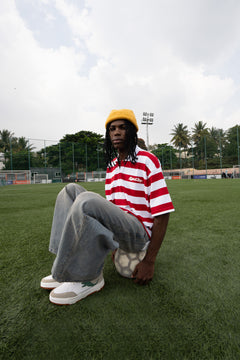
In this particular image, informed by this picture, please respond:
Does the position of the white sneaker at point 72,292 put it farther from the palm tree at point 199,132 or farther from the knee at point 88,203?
the palm tree at point 199,132

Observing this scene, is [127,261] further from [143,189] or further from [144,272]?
[143,189]

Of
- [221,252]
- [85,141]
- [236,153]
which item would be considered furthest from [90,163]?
[221,252]

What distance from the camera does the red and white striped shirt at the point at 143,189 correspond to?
1266mm

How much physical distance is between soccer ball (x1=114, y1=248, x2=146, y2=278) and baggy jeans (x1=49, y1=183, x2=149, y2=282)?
0.23 meters

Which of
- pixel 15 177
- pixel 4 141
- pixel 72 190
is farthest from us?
pixel 4 141

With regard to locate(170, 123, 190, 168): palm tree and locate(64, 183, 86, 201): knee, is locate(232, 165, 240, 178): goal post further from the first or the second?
locate(64, 183, 86, 201): knee

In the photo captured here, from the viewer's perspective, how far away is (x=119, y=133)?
4.81 feet

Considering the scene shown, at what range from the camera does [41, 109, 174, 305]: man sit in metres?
1.06

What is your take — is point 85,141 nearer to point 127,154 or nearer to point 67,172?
point 67,172

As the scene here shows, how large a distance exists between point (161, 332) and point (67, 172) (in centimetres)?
3322

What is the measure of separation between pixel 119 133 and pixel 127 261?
89 cm

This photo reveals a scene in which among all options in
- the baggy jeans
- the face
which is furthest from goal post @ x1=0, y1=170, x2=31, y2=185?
the baggy jeans

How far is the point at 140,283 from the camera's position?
1.34 meters

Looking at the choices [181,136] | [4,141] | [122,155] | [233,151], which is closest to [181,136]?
[181,136]
